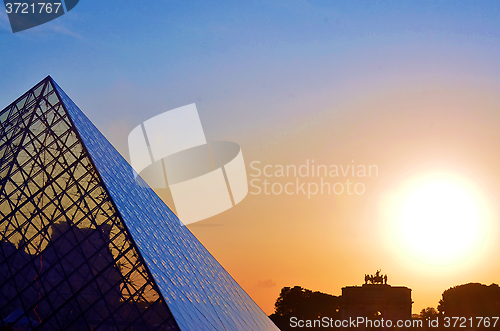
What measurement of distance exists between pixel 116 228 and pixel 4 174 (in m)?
5.17

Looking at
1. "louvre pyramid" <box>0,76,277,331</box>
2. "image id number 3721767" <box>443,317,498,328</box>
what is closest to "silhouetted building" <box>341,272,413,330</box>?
"image id number 3721767" <box>443,317,498,328</box>

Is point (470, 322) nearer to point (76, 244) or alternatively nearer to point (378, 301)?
point (378, 301)

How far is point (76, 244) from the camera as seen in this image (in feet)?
50.4

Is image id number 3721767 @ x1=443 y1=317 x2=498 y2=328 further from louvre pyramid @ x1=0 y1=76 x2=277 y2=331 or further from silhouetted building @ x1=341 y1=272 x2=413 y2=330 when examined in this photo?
louvre pyramid @ x1=0 y1=76 x2=277 y2=331

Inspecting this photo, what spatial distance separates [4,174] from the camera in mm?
17734

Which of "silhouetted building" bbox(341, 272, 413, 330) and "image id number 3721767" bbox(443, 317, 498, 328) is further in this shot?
"image id number 3721767" bbox(443, 317, 498, 328)

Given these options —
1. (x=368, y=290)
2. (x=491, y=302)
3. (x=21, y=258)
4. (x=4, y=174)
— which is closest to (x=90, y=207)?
(x=21, y=258)

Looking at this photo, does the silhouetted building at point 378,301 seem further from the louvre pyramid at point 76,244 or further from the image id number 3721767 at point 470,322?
the louvre pyramid at point 76,244

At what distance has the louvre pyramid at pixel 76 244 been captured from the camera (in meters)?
13.6

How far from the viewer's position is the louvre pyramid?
13.6m

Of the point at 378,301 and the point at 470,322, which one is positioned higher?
the point at 470,322

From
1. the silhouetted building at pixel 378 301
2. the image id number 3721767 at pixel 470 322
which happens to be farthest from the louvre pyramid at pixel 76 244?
the image id number 3721767 at pixel 470 322

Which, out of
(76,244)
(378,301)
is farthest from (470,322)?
(76,244)

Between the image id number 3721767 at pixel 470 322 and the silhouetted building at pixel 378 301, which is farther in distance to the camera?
the image id number 3721767 at pixel 470 322
